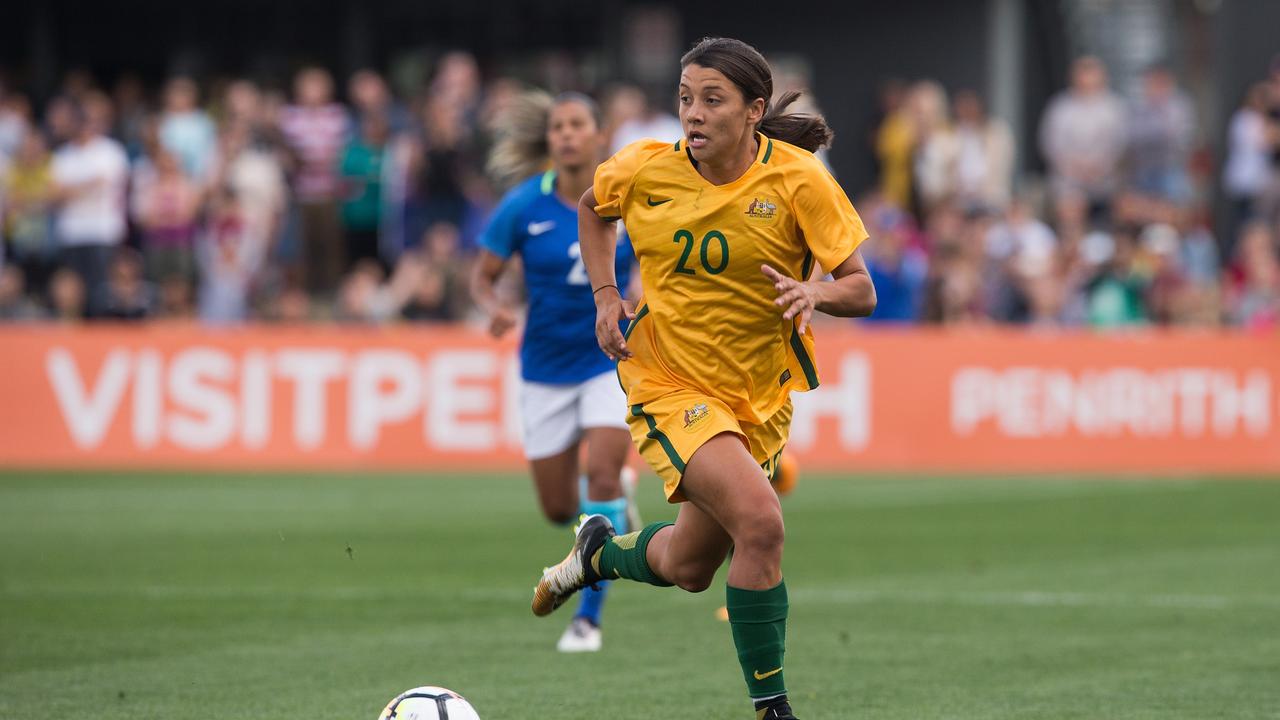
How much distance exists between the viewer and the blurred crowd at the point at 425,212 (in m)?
19.3

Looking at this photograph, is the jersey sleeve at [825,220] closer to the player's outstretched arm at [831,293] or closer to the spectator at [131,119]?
the player's outstretched arm at [831,293]

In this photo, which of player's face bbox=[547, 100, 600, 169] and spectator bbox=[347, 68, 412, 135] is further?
spectator bbox=[347, 68, 412, 135]

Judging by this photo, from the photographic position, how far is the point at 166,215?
766 inches

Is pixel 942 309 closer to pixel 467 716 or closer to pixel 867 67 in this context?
pixel 867 67

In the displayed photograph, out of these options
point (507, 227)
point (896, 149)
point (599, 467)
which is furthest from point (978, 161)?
point (599, 467)

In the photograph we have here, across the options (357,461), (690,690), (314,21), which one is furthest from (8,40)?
(690,690)

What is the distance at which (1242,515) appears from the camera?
47.0ft

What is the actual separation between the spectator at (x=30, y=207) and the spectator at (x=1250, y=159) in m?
13.1

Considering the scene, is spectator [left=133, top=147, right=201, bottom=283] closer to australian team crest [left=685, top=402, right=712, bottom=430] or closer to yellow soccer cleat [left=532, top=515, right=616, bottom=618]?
yellow soccer cleat [left=532, top=515, right=616, bottom=618]

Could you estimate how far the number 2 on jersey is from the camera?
6.29 meters

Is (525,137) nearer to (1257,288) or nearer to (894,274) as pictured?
(894,274)

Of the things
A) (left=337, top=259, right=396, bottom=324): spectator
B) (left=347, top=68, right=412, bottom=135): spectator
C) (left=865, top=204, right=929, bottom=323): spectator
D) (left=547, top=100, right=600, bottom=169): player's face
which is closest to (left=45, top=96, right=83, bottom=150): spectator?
(left=347, top=68, right=412, bottom=135): spectator

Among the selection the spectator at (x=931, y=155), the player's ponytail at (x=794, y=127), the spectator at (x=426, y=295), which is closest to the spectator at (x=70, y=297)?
the spectator at (x=426, y=295)

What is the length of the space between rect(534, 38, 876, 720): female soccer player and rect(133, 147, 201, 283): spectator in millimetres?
13696
